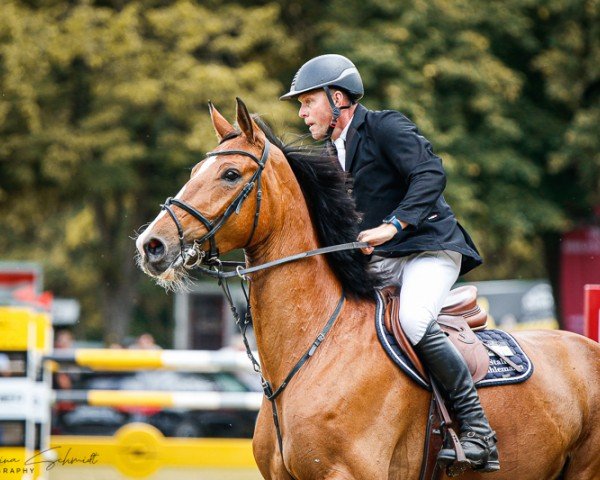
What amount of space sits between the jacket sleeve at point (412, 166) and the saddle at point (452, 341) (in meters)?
0.54

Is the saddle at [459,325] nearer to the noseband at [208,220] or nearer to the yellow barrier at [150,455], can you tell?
the noseband at [208,220]

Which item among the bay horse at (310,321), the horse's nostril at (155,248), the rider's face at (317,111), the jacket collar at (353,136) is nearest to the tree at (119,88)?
the rider's face at (317,111)

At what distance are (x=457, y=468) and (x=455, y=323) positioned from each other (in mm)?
835

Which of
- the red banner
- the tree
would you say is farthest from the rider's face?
the red banner

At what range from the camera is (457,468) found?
208 inches

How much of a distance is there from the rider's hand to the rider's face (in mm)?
787

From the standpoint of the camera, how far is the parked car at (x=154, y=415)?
1437 cm

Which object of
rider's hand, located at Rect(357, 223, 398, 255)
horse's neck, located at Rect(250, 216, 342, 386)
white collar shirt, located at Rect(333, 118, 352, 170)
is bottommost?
horse's neck, located at Rect(250, 216, 342, 386)

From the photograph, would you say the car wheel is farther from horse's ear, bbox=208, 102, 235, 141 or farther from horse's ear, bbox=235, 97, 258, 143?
horse's ear, bbox=235, 97, 258, 143

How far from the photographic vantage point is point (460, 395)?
17.3 feet

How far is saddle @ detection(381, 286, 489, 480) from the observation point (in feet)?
17.3

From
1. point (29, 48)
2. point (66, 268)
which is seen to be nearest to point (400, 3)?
point (29, 48)

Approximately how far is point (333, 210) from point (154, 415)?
10172 mm

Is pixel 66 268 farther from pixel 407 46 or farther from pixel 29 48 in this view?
pixel 407 46
